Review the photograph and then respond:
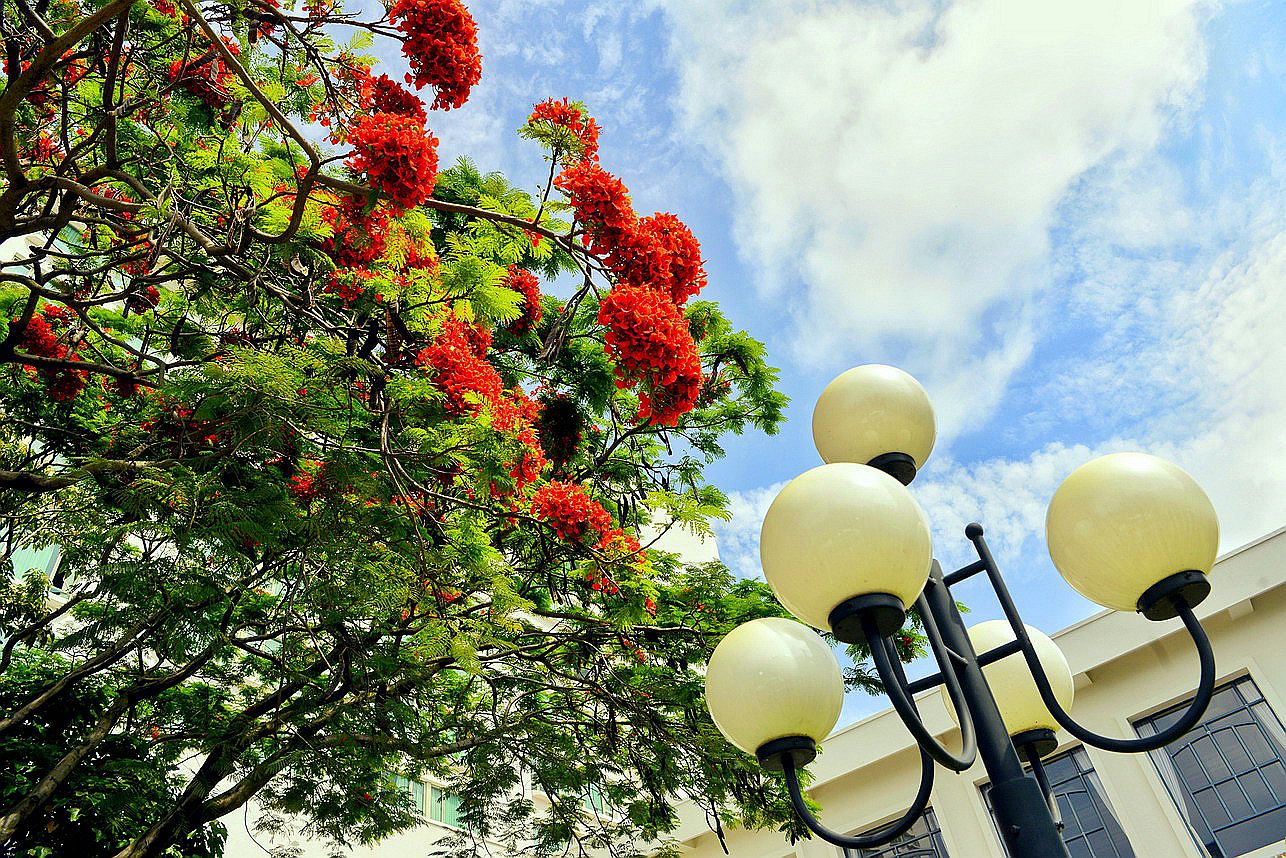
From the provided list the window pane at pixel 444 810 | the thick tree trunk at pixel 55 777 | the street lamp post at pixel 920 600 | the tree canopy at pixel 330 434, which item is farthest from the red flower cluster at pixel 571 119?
the window pane at pixel 444 810

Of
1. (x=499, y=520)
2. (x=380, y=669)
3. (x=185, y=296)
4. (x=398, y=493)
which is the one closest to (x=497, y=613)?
(x=499, y=520)

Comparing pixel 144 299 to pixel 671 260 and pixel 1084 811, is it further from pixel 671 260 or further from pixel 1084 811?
pixel 1084 811

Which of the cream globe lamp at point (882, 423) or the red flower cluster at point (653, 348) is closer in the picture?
the cream globe lamp at point (882, 423)

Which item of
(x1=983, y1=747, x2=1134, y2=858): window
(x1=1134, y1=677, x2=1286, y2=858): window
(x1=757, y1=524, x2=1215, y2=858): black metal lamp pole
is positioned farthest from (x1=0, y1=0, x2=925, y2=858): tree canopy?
(x1=1134, y1=677, x2=1286, y2=858): window

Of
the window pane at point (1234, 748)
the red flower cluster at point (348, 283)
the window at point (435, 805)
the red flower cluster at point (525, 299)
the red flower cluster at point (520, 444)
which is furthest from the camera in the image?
the window at point (435, 805)

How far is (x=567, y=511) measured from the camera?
184 inches

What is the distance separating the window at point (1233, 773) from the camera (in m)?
9.05

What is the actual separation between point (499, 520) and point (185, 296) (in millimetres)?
2661

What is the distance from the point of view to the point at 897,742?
38.1ft

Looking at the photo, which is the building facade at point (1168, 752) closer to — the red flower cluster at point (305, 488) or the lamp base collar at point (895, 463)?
the red flower cluster at point (305, 488)

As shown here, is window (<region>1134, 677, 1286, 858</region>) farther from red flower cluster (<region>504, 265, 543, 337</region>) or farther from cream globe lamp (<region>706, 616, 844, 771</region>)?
cream globe lamp (<region>706, 616, 844, 771</region>)

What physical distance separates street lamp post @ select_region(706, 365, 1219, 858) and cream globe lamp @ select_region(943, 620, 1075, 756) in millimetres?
504

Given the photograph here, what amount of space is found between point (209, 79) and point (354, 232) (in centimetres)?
224

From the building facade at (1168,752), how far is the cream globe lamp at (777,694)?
7765 mm
